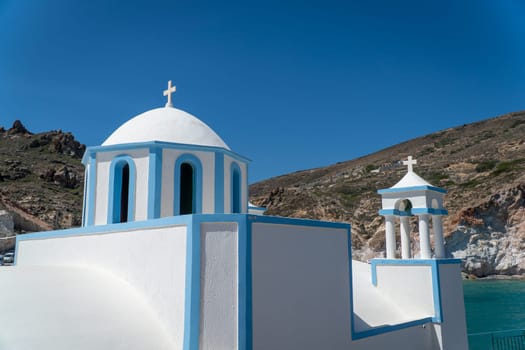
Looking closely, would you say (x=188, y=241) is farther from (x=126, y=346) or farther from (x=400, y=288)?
(x=400, y=288)

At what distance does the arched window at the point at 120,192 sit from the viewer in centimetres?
741

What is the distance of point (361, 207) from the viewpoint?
4119cm

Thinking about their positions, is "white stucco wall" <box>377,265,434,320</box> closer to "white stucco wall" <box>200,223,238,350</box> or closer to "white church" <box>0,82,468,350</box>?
"white church" <box>0,82,468,350</box>

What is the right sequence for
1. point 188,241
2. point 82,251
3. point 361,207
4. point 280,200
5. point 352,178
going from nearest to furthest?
1. point 188,241
2. point 82,251
3. point 361,207
4. point 280,200
5. point 352,178

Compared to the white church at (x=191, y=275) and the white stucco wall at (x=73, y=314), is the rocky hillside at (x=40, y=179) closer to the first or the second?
the white church at (x=191, y=275)

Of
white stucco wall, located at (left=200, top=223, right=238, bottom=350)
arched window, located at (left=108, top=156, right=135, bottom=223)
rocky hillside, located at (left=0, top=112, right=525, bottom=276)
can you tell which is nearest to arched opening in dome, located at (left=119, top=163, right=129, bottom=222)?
arched window, located at (left=108, top=156, right=135, bottom=223)

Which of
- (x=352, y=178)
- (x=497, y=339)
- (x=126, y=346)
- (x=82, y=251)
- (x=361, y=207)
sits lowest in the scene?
(x=497, y=339)

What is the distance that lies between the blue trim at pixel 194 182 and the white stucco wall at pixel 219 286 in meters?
2.53

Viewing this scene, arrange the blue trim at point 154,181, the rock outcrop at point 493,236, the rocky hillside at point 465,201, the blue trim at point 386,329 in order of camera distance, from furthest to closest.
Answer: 1. the rocky hillside at point 465,201
2. the rock outcrop at point 493,236
3. the blue trim at point 154,181
4. the blue trim at point 386,329

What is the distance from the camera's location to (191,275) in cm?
492

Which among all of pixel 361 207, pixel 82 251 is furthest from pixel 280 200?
pixel 82 251

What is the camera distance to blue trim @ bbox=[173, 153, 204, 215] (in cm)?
746

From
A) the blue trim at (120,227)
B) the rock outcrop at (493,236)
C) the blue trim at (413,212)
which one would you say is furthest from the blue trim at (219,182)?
the rock outcrop at (493,236)

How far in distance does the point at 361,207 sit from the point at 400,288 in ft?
106
